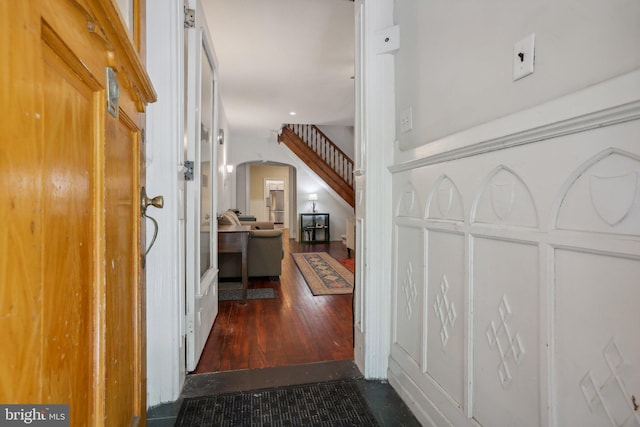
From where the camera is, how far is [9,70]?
0.34 meters

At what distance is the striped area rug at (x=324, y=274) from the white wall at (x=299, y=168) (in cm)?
Answer: 202

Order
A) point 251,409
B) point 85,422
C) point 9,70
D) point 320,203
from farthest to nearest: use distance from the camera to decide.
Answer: point 320,203 < point 251,409 < point 85,422 < point 9,70

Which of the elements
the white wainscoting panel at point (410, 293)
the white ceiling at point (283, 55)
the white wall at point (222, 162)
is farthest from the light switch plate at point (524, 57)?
the white wall at point (222, 162)

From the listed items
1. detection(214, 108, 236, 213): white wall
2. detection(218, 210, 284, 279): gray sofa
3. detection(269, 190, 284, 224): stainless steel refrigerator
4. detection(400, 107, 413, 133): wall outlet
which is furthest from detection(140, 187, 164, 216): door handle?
detection(269, 190, 284, 224): stainless steel refrigerator

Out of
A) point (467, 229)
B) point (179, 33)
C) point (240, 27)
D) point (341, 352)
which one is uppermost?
point (240, 27)

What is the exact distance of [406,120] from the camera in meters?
1.62

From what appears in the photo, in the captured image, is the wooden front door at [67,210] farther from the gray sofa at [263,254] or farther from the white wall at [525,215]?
the gray sofa at [263,254]

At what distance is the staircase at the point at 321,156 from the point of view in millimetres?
7020

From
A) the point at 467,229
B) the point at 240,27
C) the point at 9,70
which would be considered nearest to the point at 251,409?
the point at 467,229

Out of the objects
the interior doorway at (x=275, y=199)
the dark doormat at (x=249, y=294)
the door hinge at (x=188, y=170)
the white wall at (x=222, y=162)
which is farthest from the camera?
the interior doorway at (x=275, y=199)

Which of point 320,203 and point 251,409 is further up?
point 320,203

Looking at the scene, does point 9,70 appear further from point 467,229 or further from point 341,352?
point 341,352

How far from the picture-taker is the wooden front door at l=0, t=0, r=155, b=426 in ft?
1.16

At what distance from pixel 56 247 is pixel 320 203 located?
828 cm
